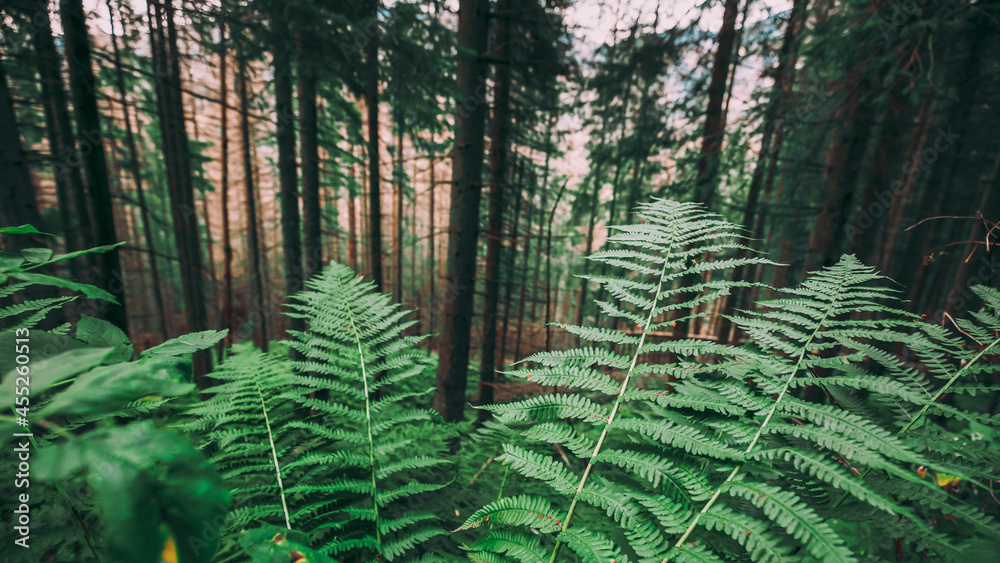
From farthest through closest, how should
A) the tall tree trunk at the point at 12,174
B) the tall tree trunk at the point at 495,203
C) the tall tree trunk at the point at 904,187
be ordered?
the tall tree trunk at the point at 904,187
the tall tree trunk at the point at 495,203
the tall tree trunk at the point at 12,174

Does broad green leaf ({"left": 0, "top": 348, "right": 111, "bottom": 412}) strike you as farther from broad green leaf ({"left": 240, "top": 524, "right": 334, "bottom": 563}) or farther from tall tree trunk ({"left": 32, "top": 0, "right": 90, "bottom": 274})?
tall tree trunk ({"left": 32, "top": 0, "right": 90, "bottom": 274})

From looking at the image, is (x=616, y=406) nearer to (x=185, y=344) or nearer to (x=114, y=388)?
(x=114, y=388)

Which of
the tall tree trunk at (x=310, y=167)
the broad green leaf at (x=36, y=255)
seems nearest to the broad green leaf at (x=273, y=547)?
the broad green leaf at (x=36, y=255)

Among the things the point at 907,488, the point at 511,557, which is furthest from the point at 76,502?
the point at 907,488

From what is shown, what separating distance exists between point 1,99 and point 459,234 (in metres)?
5.11

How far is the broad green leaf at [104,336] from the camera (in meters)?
1.09

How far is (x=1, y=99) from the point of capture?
367cm

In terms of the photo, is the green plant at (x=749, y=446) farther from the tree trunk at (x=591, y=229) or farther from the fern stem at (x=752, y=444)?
the tree trunk at (x=591, y=229)

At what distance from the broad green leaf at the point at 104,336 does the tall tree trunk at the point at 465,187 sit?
3910 mm

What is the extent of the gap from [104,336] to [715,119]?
8.16 m

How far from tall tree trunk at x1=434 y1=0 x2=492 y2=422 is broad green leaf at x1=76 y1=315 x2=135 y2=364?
391 cm

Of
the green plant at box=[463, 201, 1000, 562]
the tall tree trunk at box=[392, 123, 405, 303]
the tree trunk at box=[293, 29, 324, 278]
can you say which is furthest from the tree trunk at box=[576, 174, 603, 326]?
the tree trunk at box=[293, 29, 324, 278]

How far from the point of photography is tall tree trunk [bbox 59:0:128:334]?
3.07 metres

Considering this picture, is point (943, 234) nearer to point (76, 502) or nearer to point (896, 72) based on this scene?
point (896, 72)
